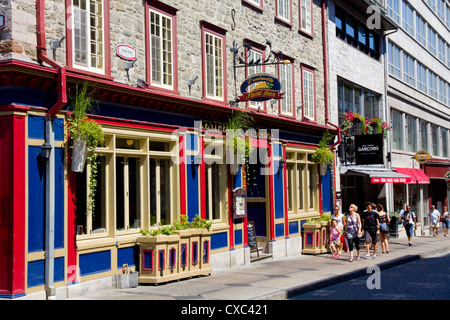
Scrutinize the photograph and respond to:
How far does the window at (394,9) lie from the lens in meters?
29.2

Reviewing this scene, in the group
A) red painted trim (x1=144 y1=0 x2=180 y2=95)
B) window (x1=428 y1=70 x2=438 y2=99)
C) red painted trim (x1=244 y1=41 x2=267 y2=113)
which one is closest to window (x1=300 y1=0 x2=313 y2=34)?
red painted trim (x1=244 y1=41 x2=267 y2=113)

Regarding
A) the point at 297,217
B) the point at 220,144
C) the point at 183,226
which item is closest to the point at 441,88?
the point at 297,217

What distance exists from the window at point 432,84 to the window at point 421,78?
3.61 ft

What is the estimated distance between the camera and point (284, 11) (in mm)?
19391

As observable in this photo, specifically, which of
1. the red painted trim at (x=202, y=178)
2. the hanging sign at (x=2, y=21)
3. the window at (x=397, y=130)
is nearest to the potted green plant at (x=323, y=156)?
the red painted trim at (x=202, y=178)

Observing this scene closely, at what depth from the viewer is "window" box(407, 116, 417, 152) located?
31484mm

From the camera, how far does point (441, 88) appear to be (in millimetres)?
40156

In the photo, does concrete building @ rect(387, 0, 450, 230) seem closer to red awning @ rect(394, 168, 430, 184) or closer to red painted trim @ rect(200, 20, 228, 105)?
red awning @ rect(394, 168, 430, 184)

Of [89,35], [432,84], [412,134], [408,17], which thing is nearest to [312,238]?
[89,35]

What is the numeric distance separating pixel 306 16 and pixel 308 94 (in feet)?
9.40

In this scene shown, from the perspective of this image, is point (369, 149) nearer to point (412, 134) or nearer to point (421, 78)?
point (412, 134)

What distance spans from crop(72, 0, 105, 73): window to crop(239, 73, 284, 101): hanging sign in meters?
4.97

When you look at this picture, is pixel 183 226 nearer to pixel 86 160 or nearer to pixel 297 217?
pixel 86 160
